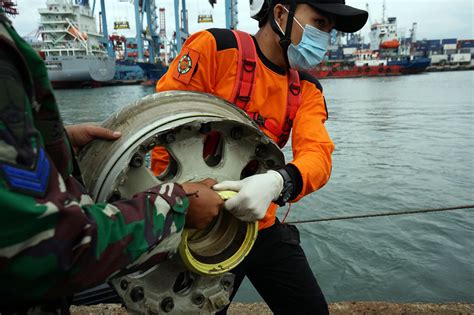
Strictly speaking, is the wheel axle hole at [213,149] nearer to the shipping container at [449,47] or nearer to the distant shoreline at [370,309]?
the distant shoreline at [370,309]

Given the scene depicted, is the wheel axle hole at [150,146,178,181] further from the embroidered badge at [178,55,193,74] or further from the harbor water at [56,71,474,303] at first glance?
the harbor water at [56,71,474,303]

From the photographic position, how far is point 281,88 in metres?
2.29

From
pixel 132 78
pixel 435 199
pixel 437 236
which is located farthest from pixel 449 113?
pixel 132 78

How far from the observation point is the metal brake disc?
1.56 metres

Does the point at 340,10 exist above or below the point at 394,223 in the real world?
above

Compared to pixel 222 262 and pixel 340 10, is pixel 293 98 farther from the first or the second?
pixel 222 262

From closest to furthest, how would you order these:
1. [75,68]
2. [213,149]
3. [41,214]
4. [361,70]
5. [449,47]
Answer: [41,214] < [213,149] < [75,68] < [361,70] < [449,47]

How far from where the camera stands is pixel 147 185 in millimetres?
1623

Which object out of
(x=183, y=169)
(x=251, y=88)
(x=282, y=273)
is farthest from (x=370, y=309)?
(x=183, y=169)

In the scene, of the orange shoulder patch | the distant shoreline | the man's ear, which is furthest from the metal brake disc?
the distant shoreline

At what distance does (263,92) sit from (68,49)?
55.8 meters

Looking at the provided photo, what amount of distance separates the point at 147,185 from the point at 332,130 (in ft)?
51.7

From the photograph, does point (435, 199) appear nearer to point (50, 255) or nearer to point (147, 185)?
point (147, 185)

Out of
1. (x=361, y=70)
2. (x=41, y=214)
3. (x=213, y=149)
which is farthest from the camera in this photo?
(x=361, y=70)
